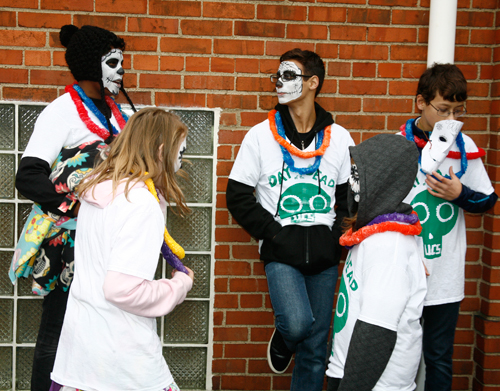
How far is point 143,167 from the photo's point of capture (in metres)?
1.91

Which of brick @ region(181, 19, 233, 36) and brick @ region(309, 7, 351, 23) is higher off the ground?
brick @ region(309, 7, 351, 23)

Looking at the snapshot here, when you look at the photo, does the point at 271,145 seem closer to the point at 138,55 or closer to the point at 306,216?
the point at 306,216

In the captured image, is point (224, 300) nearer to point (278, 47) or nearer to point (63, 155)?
point (63, 155)

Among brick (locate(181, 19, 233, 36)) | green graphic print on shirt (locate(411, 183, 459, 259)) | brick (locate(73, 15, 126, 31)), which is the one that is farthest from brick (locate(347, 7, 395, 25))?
brick (locate(73, 15, 126, 31))

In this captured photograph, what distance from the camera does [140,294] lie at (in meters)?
1.75

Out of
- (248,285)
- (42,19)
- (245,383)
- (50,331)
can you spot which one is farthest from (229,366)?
(42,19)

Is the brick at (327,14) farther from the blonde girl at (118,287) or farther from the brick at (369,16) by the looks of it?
the blonde girl at (118,287)

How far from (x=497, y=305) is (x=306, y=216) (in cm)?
153

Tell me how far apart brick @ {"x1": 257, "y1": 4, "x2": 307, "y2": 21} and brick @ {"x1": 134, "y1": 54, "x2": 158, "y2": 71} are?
29.4 inches

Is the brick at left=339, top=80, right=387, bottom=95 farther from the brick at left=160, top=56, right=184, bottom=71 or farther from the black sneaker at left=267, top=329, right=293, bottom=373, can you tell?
the black sneaker at left=267, top=329, right=293, bottom=373

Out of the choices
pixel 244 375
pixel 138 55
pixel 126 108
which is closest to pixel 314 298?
pixel 244 375

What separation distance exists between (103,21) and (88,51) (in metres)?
0.68

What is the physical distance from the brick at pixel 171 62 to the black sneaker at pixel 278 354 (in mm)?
1827

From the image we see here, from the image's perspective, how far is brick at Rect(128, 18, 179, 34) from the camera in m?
3.22
